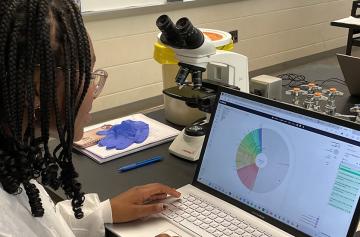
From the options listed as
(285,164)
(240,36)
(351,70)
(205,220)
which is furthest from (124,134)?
(240,36)

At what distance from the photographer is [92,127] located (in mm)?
1748

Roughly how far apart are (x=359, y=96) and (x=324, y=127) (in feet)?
3.40

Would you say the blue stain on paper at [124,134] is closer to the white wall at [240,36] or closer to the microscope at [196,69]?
the microscope at [196,69]

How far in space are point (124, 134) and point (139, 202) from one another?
1.61 feet

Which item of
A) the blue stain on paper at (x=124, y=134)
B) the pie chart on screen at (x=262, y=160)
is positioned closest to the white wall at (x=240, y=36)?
the blue stain on paper at (x=124, y=134)

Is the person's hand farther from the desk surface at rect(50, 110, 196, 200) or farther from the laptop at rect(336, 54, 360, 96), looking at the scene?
the laptop at rect(336, 54, 360, 96)

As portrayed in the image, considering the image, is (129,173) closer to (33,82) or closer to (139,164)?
(139,164)

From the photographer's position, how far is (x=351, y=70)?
1.87 m

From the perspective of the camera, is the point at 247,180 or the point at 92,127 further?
the point at 92,127

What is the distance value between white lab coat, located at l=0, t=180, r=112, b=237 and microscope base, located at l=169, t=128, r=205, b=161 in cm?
→ 36

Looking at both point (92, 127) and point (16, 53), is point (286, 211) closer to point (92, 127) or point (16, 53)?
point (16, 53)

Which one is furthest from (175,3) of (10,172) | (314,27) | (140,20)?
(10,172)

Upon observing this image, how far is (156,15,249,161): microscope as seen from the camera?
4.47ft

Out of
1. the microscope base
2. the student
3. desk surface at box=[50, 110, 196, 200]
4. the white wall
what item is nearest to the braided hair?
the student
